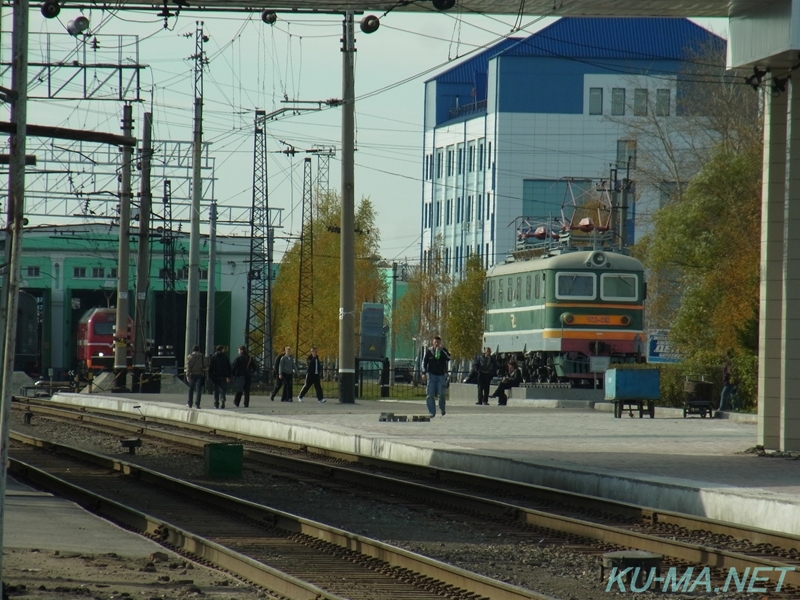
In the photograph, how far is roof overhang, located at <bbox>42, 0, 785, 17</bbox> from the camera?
21.4 meters

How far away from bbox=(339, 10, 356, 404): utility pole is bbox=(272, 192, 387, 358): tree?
4209cm

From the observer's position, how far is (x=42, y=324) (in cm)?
7850

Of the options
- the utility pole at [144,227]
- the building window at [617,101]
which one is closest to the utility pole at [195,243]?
the utility pole at [144,227]

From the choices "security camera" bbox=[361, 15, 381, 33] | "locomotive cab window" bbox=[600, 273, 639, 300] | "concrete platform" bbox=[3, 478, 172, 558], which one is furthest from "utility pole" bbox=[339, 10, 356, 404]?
"concrete platform" bbox=[3, 478, 172, 558]

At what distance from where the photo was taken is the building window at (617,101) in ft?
284

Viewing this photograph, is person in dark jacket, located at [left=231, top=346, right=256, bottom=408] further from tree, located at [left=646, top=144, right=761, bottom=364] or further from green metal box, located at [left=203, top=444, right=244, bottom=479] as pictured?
green metal box, located at [left=203, top=444, right=244, bottom=479]

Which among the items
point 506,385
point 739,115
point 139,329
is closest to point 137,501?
point 506,385

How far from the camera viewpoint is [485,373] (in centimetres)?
3881

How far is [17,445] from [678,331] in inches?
1004

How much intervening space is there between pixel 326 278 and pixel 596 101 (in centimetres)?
2141

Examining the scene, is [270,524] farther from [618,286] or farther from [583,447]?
[618,286]

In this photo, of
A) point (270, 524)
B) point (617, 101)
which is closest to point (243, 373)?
point (270, 524)

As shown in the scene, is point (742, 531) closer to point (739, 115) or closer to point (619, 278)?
point (619, 278)

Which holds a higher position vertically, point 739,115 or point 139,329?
point 739,115
